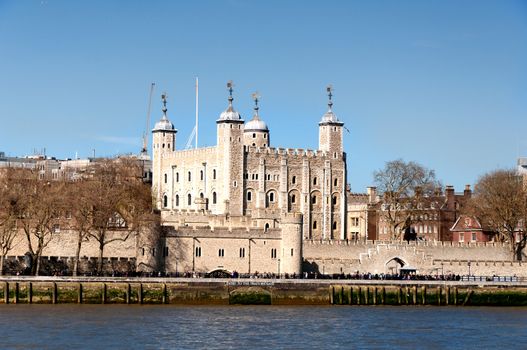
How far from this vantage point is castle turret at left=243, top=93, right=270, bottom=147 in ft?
399

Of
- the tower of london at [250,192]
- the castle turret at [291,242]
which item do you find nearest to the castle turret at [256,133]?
the tower of london at [250,192]

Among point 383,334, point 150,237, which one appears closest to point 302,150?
point 150,237

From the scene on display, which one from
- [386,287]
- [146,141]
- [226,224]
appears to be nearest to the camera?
[386,287]

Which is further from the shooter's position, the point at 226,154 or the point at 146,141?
the point at 146,141

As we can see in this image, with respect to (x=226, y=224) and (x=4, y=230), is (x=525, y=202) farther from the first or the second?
(x=4, y=230)

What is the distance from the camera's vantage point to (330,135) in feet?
398

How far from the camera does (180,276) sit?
304 feet

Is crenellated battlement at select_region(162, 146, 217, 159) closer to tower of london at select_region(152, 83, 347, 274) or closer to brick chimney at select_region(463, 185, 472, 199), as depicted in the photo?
tower of london at select_region(152, 83, 347, 274)

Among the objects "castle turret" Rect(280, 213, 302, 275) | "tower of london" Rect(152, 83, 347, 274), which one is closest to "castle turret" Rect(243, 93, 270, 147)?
"tower of london" Rect(152, 83, 347, 274)

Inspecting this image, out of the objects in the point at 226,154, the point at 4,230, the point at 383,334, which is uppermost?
the point at 226,154

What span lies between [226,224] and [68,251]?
44.9ft

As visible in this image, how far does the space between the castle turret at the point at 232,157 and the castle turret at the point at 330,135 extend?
9.23 metres

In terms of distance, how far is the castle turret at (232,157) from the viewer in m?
115

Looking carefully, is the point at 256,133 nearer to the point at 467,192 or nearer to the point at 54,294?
the point at 467,192
